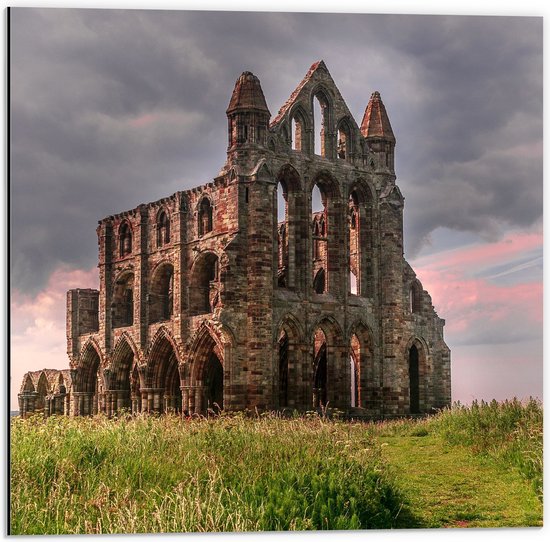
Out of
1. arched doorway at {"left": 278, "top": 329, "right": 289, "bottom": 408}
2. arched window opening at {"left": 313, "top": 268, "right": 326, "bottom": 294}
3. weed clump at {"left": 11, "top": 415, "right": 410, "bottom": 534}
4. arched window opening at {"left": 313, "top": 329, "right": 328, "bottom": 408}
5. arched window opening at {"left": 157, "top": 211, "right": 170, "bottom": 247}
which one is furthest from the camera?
arched window opening at {"left": 313, "top": 268, "right": 326, "bottom": 294}

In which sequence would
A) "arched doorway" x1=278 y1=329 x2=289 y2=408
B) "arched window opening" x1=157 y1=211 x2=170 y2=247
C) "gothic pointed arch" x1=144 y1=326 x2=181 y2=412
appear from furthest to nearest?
"arched window opening" x1=157 y1=211 x2=170 y2=247 < "gothic pointed arch" x1=144 y1=326 x2=181 y2=412 < "arched doorway" x1=278 y1=329 x2=289 y2=408

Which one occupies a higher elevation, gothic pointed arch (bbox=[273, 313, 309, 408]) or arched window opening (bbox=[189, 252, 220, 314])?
arched window opening (bbox=[189, 252, 220, 314])

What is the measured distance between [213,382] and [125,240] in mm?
6871

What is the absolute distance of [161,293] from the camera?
36.1m

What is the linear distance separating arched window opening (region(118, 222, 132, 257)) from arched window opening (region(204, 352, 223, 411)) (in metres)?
6.28

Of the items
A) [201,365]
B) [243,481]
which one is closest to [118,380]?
[201,365]

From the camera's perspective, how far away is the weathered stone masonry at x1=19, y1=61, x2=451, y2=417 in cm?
2956

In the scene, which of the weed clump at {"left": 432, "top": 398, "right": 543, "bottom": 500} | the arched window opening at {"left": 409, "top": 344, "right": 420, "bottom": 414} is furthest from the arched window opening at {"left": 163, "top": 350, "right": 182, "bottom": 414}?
the weed clump at {"left": 432, "top": 398, "right": 543, "bottom": 500}

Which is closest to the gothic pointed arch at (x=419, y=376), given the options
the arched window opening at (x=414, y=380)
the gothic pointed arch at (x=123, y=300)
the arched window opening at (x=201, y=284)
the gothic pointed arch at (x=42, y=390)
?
the arched window opening at (x=414, y=380)

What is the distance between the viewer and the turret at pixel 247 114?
29750mm

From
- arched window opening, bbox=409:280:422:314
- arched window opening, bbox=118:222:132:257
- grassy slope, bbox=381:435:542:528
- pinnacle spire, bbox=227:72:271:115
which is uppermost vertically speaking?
pinnacle spire, bbox=227:72:271:115

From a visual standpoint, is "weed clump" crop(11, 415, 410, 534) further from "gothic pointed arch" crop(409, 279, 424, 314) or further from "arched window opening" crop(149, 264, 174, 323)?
"gothic pointed arch" crop(409, 279, 424, 314)

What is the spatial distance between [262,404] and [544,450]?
13.7 metres

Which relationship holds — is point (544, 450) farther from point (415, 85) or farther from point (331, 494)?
point (415, 85)
